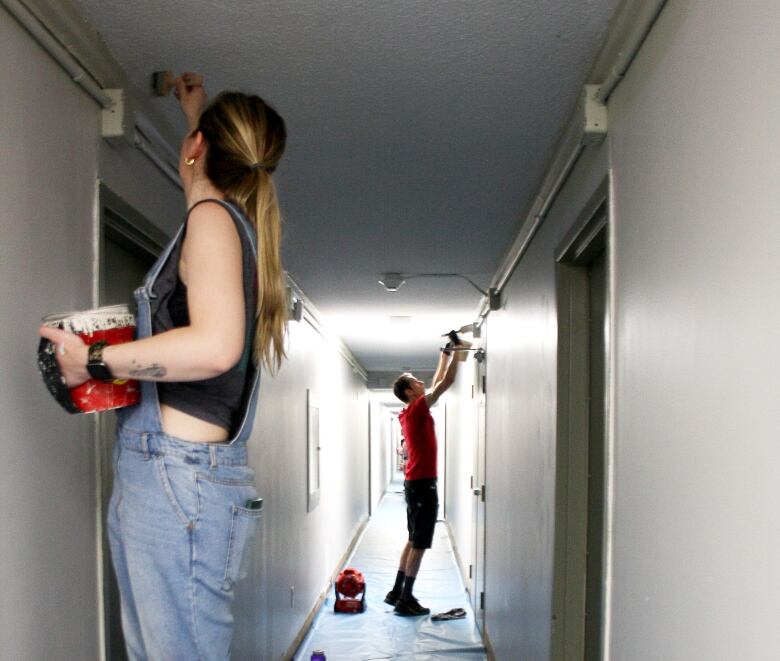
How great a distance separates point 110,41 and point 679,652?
1.61 meters

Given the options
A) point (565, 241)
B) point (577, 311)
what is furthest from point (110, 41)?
point (577, 311)

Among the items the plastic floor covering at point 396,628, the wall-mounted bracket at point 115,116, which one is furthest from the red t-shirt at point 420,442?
the wall-mounted bracket at point 115,116

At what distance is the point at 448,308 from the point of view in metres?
5.69

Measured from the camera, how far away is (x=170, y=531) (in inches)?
46.4

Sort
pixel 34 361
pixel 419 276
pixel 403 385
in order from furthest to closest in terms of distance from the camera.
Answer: pixel 403 385, pixel 419 276, pixel 34 361

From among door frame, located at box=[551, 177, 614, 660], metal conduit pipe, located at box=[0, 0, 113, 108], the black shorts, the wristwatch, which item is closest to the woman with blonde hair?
the wristwatch

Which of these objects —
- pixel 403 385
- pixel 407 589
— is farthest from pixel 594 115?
Answer: pixel 407 589

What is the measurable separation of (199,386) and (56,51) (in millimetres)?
736

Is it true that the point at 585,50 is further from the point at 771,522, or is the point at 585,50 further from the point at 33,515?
the point at 33,515

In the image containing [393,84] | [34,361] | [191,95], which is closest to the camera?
[34,361]

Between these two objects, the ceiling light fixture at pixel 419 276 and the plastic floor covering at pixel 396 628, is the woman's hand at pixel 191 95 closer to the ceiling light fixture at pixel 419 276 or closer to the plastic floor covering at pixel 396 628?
the ceiling light fixture at pixel 419 276

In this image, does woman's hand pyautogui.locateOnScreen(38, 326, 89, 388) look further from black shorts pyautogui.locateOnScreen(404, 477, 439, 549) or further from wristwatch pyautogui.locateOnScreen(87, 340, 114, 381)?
black shorts pyautogui.locateOnScreen(404, 477, 439, 549)

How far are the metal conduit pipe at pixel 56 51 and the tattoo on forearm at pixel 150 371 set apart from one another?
2.15ft

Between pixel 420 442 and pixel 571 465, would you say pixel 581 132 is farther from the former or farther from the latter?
pixel 420 442
